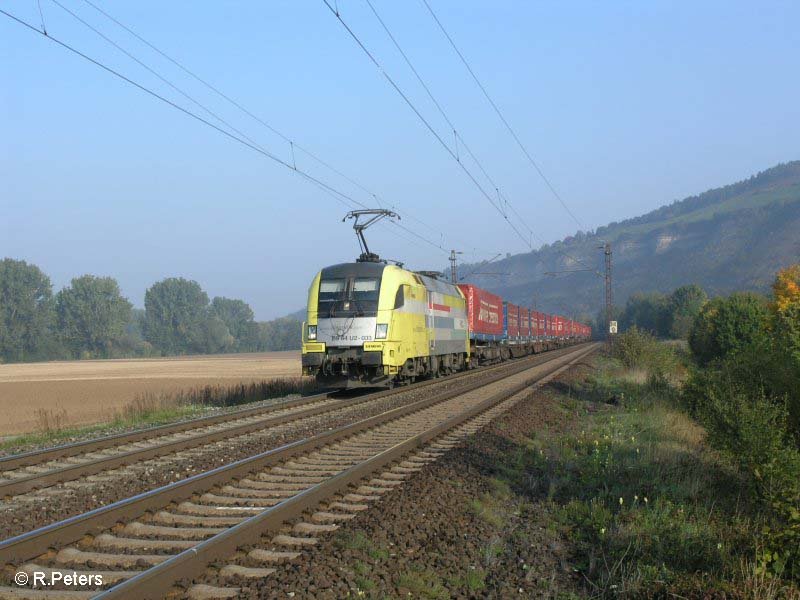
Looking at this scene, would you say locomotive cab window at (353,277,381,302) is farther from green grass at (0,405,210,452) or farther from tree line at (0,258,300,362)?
tree line at (0,258,300,362)

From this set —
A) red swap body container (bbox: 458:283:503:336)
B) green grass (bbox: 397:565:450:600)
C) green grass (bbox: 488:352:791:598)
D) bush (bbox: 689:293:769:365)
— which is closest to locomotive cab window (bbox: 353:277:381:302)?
green grass (bbox: 488:352:791:598)

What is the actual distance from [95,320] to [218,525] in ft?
407

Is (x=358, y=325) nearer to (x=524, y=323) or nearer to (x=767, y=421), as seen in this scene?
(x=767, y=421)

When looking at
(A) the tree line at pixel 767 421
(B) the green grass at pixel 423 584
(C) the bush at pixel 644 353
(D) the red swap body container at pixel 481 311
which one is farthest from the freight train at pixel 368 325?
(B) the green grass at pixel 423 584

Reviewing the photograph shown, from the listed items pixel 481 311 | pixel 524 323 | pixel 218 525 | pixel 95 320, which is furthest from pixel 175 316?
pixel 218 525

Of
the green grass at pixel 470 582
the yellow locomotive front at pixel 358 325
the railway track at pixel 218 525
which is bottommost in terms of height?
the green grass at pixel 470 582

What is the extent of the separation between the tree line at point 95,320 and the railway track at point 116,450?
108 metres

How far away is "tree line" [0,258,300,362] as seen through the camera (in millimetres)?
113000

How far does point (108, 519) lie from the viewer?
698cm

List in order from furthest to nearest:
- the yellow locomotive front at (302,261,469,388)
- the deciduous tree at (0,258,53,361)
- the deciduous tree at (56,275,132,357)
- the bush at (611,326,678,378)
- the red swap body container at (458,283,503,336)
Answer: the deciduous tree at (56,275,132,357) → the deciduous tree at (0,258,53,361) → the red swap body container at (458,283,503,336) → the bush at (611,326,678,378) → the yellow locomotive front at (302,261,469,388)

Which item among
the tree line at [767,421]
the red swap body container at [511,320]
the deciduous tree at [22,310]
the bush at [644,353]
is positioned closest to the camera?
the tree line at [767,421]

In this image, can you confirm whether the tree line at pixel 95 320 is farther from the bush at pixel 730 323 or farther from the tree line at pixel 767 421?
the tree line at pixel 767 421

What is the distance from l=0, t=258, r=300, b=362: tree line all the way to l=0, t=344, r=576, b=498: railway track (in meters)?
108

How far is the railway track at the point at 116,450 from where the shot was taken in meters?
9.76
